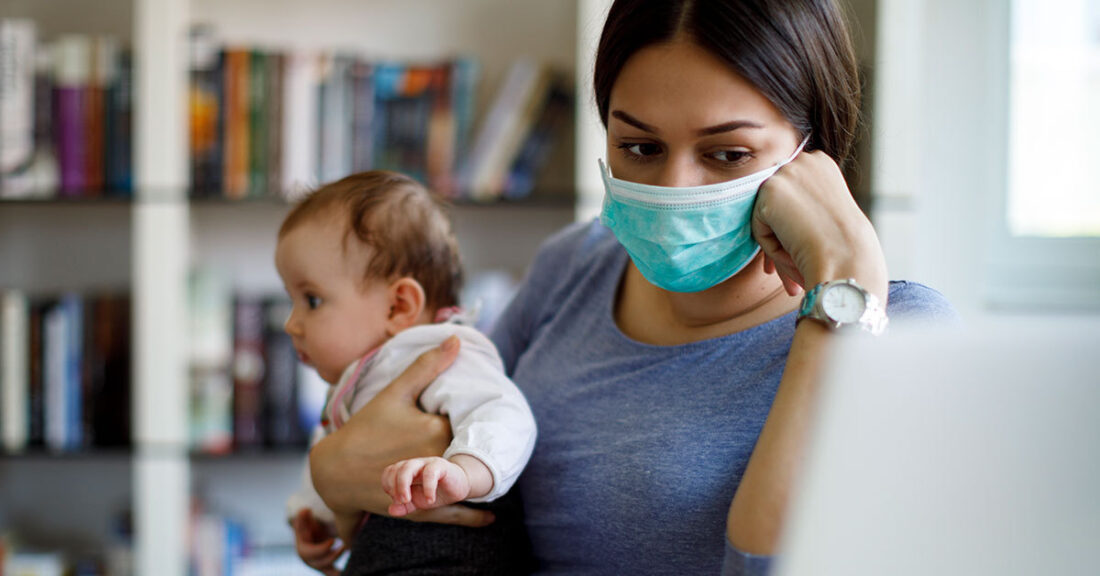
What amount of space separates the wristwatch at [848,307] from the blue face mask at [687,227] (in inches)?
6.7

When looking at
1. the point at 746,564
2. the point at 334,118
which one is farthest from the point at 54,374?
the point at 746,564

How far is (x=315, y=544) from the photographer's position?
3.83ft

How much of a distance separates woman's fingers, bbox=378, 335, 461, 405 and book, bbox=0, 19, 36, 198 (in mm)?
1512

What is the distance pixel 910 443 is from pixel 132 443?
6.90 ft

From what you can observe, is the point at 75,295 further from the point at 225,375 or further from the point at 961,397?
the point at 961,397

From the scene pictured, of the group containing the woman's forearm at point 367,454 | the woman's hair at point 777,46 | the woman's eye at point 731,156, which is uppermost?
the woman's hair at point 777,46

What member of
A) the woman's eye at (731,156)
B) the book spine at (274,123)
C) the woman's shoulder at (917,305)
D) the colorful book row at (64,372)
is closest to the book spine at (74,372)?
the colorful book row at (64,372)

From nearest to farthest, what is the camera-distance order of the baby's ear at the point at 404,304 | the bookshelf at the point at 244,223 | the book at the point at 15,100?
the baby's ear at the point at 404,304, the book at the point at 15,100, the bookshelf at the point at 244,223

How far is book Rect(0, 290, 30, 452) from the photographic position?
2057 millimetres

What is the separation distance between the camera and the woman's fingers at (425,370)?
1.00 meters

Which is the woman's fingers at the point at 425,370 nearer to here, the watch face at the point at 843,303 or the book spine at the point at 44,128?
the watch face at the point at 843,303

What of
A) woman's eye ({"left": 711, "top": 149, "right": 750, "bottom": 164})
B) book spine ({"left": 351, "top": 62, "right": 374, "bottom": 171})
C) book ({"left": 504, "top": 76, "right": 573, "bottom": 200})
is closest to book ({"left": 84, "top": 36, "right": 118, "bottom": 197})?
book spine ({"left": 351, "top": 62, "right": 374, "bottom": 171})

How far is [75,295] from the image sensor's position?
212 cm

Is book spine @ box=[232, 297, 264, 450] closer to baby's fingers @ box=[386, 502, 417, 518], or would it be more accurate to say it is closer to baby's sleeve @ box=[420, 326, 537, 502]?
baby's sleeve @ box=[420, 326, 537, 502]
